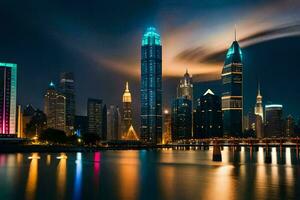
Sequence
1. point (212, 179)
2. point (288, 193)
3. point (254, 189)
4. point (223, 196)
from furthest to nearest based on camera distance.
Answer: point (212, 179) < point (254, 189) < point (288, 193) < point (223, 196)

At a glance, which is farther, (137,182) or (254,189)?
(137,182)

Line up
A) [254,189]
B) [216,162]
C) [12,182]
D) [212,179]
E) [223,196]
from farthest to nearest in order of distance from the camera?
[216,162]
[212,179]
[12,182]
[254,189]
[223,196]

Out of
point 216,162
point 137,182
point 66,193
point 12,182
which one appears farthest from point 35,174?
point 216,162

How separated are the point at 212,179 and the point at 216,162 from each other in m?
55.8

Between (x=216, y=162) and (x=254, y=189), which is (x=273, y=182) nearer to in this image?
(x=254, y=189)

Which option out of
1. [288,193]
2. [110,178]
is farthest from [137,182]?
[288,193]

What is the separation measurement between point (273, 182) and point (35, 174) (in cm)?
4440

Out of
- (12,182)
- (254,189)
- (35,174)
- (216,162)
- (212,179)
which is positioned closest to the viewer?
(254,189)

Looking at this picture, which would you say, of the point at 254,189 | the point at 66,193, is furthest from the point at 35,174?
the point at 254,189

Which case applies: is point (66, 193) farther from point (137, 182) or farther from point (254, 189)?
point (254, 189)

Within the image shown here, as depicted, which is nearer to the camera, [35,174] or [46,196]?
[46,196]

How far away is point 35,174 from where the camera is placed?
9069 cm

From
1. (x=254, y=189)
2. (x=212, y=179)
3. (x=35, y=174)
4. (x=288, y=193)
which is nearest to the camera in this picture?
(x=288, y=193)

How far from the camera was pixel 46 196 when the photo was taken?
6025 cm
